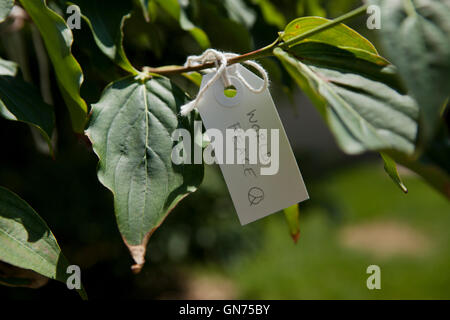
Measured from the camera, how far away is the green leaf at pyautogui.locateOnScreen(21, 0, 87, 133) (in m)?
0.47

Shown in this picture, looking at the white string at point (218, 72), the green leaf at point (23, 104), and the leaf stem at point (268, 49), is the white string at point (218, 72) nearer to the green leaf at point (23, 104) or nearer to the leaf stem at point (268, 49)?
the leaf stem at point (268, 49)

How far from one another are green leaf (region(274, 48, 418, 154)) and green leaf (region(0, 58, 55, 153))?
0.90ft

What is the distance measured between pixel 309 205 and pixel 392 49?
372 cm

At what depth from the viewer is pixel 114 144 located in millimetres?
465

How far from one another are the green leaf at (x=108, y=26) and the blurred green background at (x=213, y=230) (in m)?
0.03

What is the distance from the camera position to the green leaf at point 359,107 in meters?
0.35

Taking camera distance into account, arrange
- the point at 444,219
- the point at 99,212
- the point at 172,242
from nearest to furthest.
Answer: the point at 99,212 → the point at 172,242 → the point at 444,219

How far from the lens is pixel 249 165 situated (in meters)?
0.51

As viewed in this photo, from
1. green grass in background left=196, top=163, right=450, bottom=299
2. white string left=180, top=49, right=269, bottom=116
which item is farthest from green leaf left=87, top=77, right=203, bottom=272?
green grass in background left=196, top=163, right=450, bottom=299

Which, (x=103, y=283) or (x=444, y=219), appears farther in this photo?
(x=444, y=219)

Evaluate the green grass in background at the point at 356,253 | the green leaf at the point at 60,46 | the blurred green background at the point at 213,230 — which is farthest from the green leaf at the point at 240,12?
the green grass in background at the point at 356,253

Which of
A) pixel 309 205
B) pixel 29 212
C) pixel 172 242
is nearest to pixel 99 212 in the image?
pixel 172 242

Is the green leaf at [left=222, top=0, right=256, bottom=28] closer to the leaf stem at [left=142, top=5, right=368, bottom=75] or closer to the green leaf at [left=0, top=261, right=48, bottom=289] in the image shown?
the leaf stem at [left=142, top=5, right=368, bottom=75]

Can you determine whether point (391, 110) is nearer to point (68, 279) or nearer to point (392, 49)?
point (392, 49)
